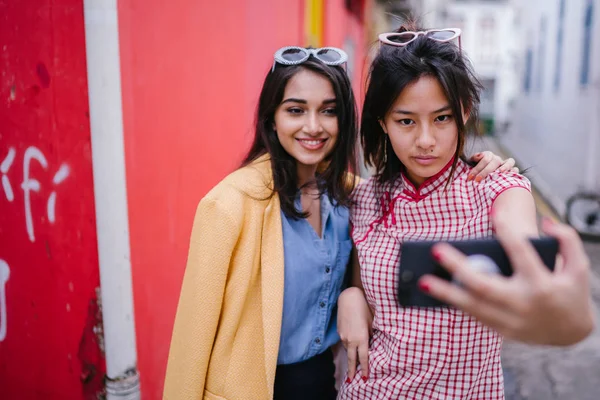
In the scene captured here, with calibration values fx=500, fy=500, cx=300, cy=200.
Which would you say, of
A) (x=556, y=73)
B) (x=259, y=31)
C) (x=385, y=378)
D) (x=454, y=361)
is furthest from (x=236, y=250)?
(x=556, y=73)

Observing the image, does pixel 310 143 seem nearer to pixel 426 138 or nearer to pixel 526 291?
pixel 426 138

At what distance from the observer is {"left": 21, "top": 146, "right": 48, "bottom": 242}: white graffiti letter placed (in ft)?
6.50

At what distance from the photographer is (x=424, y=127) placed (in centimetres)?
146

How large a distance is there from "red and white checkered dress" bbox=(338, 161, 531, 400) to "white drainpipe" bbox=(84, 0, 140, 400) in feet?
2.97

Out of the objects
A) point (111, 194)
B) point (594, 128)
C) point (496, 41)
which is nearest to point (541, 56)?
point (594, 128)

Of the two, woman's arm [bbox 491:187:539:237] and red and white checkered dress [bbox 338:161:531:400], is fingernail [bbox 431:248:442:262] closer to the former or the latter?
woman's arm [bbox 491:187:539:237]

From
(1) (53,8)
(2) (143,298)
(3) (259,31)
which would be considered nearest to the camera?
(1) (53,8)

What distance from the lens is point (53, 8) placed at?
1879mm

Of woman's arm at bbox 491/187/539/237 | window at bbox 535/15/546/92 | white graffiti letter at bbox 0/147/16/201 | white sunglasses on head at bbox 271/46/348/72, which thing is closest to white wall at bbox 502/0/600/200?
window at bbox 535/15/546/92

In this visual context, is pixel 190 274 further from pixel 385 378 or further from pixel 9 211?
pixel 9 211

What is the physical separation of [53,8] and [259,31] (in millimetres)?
1985

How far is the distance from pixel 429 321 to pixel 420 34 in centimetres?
87

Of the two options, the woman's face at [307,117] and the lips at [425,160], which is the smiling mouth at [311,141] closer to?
the woman's face at [307,117]

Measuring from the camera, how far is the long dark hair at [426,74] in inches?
57.6
